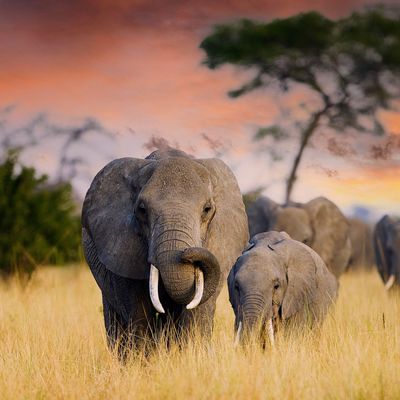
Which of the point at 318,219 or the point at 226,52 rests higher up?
the point at 226,52

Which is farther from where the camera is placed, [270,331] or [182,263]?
[270,331]

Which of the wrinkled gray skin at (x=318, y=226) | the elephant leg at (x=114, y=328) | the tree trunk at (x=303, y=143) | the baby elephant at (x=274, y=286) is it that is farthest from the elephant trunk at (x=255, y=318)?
the tree trunk at (x=303, y=143)

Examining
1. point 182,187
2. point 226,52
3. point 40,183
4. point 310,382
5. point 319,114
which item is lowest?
point 310,382

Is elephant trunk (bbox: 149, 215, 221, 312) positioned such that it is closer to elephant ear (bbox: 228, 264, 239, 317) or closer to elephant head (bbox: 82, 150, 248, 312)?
elephant head (bbox: 82, 150, 248, 312)

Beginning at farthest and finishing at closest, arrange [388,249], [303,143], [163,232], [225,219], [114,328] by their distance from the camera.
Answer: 1. [303,143]
2. [388,249]
3. [114,328]
4. [225,219]
5. [163,232]

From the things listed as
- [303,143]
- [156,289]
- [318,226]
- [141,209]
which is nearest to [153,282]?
[156,289]

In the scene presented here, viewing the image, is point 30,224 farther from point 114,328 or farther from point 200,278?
point 200,278

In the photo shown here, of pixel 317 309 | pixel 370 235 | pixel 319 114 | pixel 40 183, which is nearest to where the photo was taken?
pixel 317 309

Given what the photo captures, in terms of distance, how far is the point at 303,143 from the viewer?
26.9 metres

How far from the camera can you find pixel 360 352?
A: 7.25 meters

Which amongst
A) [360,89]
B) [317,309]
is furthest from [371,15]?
[317,309]

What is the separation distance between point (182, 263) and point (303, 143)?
21.2m

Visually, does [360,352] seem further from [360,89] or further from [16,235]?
[360,89]

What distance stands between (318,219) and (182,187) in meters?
11.3
